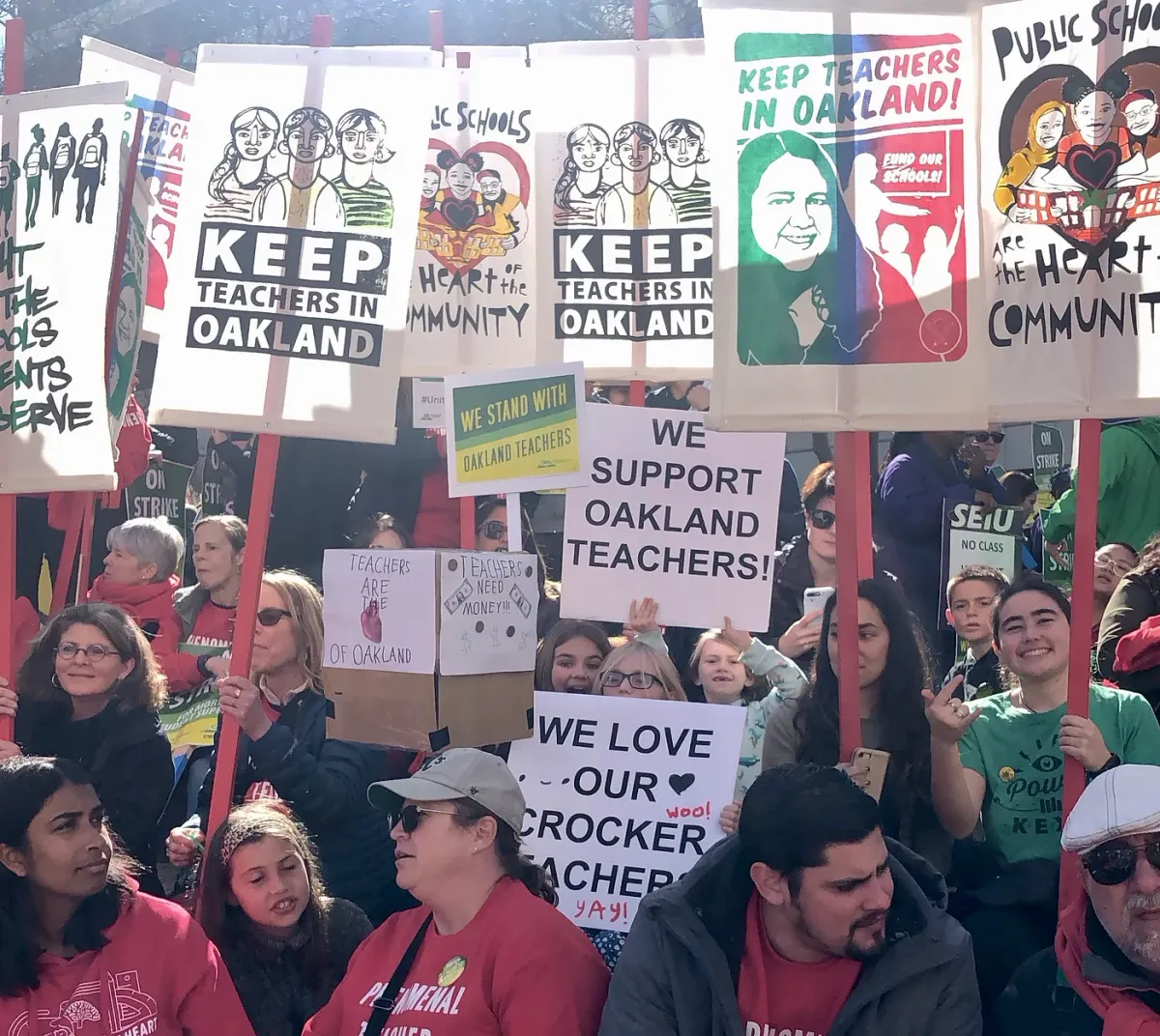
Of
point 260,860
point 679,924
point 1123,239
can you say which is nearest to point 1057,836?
point 679,924

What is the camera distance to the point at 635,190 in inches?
215

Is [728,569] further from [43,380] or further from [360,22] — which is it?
[360,22]

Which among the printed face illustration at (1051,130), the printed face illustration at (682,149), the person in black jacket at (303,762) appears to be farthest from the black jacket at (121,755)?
the printed face illustration at (1051,130)

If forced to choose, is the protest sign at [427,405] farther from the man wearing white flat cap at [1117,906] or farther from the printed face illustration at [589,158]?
the man wearing white flat cap at [1117,906]

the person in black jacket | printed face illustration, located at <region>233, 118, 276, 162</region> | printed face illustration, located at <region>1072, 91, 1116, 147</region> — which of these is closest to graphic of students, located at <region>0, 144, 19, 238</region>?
printed face illustration, located at <region>233, 118, 276, 162</region>

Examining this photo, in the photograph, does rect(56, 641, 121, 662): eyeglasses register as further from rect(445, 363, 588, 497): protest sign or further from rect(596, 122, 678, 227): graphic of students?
rect(596, 122, 678, 227): graphic of students

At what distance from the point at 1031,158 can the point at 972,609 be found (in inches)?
85.2

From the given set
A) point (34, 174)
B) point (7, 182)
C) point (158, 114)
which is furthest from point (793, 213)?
point (158, 114)

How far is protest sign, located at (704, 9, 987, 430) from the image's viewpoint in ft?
13.2

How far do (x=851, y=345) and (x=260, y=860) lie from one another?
2100 mm

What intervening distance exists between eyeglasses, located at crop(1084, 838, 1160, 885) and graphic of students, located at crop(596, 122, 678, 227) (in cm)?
299

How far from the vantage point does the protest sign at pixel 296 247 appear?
183 inches

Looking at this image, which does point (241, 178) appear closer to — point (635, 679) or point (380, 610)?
point (380, 610)

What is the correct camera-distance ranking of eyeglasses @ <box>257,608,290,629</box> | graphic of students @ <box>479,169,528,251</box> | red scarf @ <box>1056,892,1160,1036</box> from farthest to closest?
graphic of students @ <box>479,169,528,251</box> < eyeglasses @ <box>257,608,290,629</box> < red scarf @ <box>1056,892,1160,1036</box>
